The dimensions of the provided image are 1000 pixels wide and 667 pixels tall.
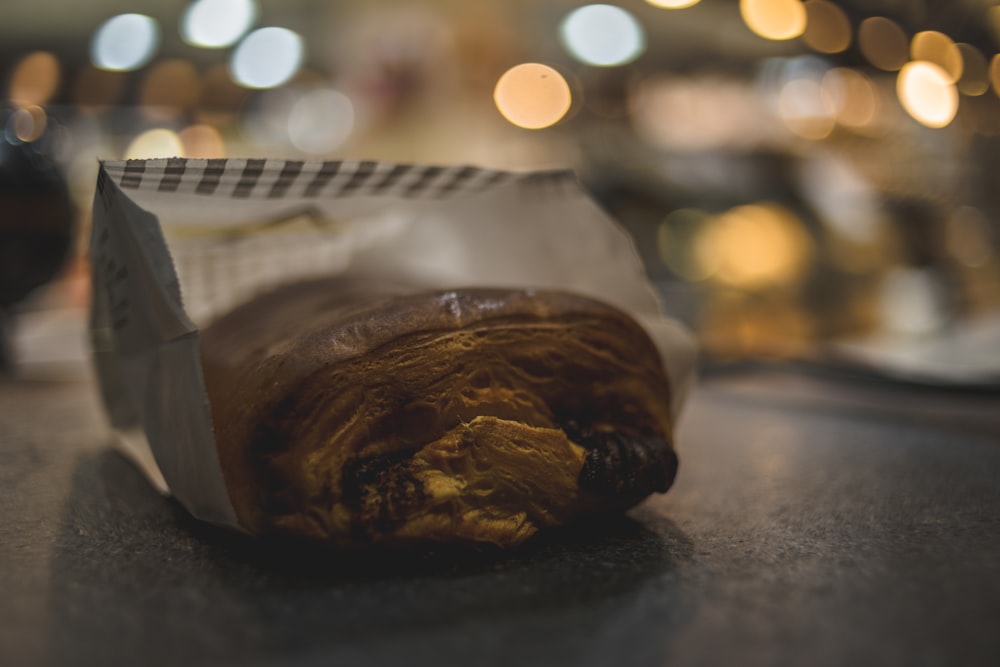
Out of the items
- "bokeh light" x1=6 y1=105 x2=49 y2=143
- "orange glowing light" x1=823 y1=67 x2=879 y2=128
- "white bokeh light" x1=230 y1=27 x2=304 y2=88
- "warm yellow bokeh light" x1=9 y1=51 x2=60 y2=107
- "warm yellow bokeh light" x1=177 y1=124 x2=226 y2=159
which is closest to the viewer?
"bokeh light" x1=6 y1=105 x2=49 y2=143

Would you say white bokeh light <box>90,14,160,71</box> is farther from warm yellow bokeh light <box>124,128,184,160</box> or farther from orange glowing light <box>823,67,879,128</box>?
warm yellow bokeh light <box>124,128,184,160</box>

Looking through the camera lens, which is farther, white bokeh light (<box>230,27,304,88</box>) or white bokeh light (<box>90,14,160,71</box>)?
white bokeh light (<box>230,27,304,88</box>)

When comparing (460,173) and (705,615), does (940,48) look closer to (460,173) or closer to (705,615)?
(460,173)

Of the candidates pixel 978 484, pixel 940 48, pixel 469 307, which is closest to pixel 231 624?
pixel 469 307

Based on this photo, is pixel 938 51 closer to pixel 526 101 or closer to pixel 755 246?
pixel 755 246

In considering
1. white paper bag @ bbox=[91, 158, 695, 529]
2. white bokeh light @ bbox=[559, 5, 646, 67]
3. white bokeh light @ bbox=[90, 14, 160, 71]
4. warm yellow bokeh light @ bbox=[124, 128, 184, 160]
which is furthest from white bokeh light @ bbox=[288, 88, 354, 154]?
white paper bag @ bbox=[91, 158, 695, 529]

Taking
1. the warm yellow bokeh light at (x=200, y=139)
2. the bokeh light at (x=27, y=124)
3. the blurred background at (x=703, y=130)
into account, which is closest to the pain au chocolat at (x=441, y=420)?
the blurred background at (x=703, y=130)

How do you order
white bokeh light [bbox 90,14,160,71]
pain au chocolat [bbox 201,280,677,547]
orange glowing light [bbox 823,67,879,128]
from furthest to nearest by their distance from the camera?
orange glowing light [bbox 823,67,879,128] → white bokeh light [bbox 90,14,160,71] → pain au chocolat [bbox 201,280,677,547]
